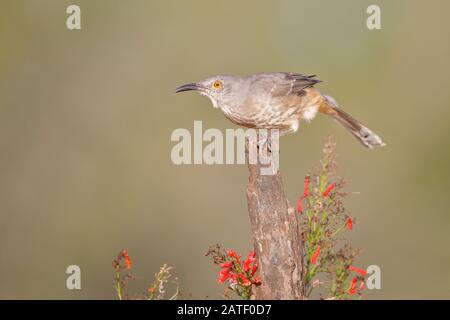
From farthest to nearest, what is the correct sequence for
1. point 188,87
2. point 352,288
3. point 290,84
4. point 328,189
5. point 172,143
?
point 172,143
point 290,84
point 188,87
point 328,189
point 352,288

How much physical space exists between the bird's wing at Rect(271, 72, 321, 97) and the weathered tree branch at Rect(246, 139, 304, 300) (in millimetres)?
1937

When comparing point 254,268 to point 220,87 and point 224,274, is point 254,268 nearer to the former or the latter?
point 224,274

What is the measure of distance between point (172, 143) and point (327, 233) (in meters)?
5.62

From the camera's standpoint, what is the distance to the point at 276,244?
3395 mm

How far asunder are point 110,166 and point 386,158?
11.7 feet

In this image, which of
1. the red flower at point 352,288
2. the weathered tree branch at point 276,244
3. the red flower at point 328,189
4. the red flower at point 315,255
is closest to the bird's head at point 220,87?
the weathered tree branch at point 276,244

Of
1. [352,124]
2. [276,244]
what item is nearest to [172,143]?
[352,124]

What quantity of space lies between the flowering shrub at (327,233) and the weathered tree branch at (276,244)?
6cm

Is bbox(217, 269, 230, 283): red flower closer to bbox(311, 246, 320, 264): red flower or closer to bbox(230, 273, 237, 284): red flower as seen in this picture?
bbox(230, 273, 237, 284): red flower

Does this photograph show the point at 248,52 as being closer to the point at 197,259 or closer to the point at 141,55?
the point at 141,55

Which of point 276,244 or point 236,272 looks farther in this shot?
point 276,244

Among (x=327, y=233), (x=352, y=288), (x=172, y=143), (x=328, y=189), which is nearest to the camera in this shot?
(x=352, y=288)
